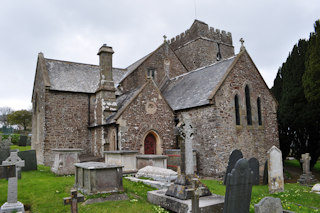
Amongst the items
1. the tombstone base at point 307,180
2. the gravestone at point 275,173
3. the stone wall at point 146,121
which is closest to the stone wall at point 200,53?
the stone wall at point 146,121

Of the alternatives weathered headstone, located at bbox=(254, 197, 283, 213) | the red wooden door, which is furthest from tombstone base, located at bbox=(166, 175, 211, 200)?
the red wooden door

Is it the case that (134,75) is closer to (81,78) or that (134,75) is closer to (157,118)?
(81,78)

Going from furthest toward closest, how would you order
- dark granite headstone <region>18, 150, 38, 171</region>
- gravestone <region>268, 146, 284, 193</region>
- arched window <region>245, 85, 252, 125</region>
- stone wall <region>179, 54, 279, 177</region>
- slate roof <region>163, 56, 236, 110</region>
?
arched window <region>245, 85, 252, 125</region>, slate roof <region>163, 56, 236, 110</region>, stone wall <region>179, 54, 279, 177</region>, dark granite headstone <region>18, 150, 38, 171</region>, gravestone <region>268, 146, 284, 193</region>

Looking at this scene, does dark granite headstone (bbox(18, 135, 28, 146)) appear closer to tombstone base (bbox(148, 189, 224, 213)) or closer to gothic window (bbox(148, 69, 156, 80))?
gothic window (bbox(148, 69, 156, 80))

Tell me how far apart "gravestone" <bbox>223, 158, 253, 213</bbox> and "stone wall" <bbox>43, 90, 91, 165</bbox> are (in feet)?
50.6

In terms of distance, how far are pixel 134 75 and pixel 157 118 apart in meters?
6.47

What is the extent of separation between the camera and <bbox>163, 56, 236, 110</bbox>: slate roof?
642 inches

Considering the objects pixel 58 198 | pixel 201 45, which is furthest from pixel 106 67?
pixel 201 45

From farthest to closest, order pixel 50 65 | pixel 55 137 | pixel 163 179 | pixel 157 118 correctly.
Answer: pixel 50 65
pixel 55 137
pixel 157 118
pixel 163 179

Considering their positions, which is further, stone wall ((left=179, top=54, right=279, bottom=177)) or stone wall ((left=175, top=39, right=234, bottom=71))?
stone wall ((left=175, top=39, right=234, bottom=71))

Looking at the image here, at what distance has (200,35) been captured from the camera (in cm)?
2964

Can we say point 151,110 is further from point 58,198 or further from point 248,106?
point 58,198

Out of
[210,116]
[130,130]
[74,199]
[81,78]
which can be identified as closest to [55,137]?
[81,78]

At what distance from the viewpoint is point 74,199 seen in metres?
5.53
